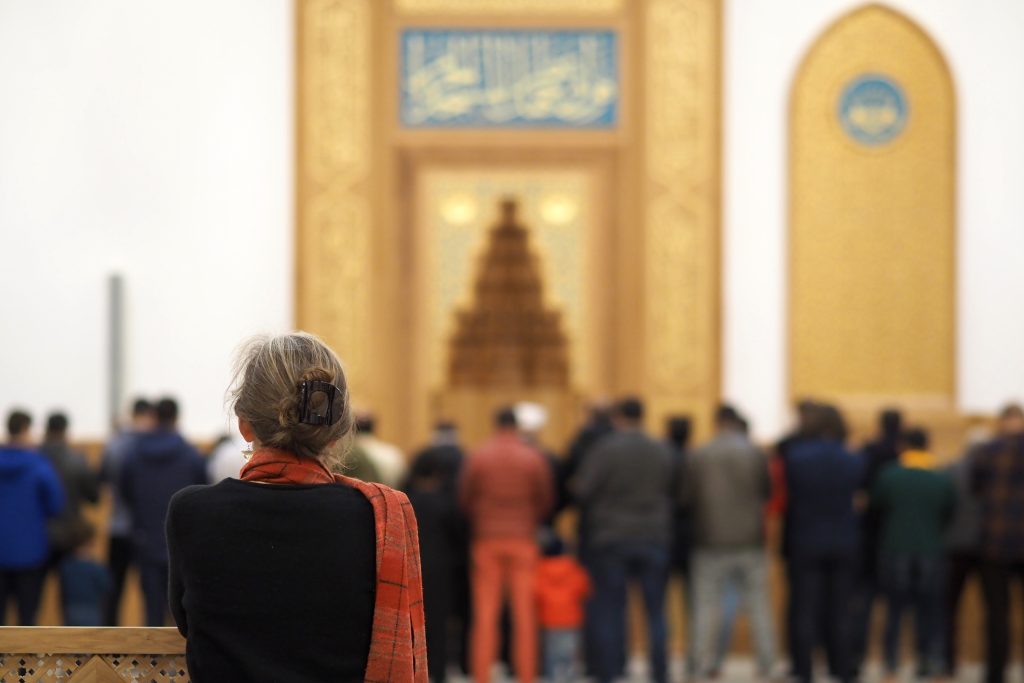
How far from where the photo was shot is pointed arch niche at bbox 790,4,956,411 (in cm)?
874

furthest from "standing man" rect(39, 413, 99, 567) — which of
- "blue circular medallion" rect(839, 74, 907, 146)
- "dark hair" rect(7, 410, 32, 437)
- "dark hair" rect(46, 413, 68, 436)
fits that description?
"blue circular medallion" rect(839, 74, 907, 146)

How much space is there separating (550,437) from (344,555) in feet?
24.0

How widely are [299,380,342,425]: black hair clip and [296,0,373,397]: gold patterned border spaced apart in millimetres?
6772

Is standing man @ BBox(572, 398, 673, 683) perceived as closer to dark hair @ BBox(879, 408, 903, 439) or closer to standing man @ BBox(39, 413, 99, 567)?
dark hair @ BBox(879, 408, 903, 439)

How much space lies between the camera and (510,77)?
8.72 m

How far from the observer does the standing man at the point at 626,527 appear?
6.36 metres

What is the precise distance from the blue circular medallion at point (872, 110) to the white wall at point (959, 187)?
0.37 metres

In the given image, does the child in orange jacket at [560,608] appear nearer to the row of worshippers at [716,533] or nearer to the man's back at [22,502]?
the row of worshippers at [716,533]

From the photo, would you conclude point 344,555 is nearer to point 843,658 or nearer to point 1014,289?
point 843,658

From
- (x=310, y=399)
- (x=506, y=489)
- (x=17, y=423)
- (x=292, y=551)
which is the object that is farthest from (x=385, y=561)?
(x=17, y=423)

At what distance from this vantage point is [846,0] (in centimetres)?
872

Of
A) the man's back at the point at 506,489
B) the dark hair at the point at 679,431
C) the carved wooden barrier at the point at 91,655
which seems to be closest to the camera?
the carved wooden barrier at the point at 91,655

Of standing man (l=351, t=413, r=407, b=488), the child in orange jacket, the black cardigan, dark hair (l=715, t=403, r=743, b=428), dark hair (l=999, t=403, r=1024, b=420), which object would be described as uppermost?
the black cardigan

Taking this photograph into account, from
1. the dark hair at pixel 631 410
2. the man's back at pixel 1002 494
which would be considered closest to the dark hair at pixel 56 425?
the dark hair at pixel 631 410
